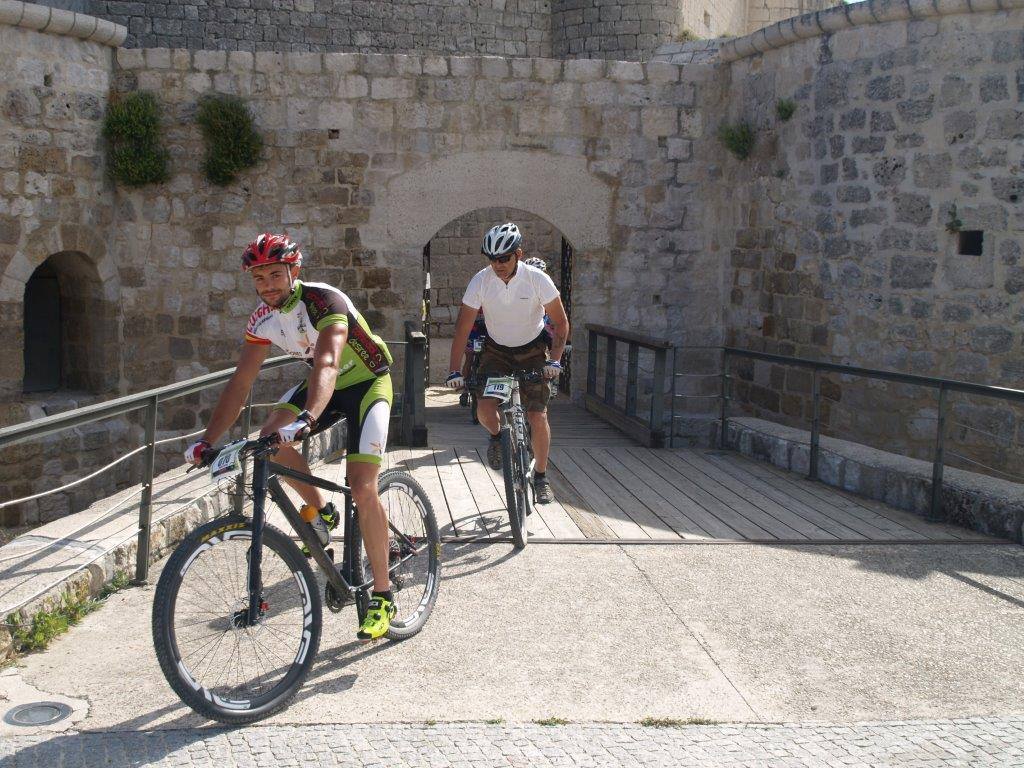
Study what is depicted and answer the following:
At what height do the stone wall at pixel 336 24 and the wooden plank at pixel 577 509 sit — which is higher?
the stone wall at pixel 336 24

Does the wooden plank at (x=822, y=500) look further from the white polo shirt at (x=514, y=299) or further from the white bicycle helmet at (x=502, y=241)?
the white bicycle helmet at (x=502, y=241)

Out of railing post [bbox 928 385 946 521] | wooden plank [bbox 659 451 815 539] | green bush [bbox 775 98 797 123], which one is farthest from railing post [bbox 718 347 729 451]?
green bush [bbox 775 98 797 123]

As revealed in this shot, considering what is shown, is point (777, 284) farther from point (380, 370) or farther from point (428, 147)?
point (380, 370)

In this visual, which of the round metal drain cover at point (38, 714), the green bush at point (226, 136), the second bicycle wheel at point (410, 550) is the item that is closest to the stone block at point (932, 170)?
the green bush at point (226, 136)

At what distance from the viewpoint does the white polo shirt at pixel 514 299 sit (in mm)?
6039

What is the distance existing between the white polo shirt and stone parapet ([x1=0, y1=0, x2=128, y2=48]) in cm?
575

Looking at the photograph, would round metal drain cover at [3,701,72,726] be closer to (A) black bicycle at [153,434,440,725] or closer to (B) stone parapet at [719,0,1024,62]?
(A) black bicycle at [153,434,440,725]

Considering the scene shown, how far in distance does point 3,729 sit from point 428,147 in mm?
8354

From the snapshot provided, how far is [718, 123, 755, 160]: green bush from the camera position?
11.1m

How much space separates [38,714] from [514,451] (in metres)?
2.79

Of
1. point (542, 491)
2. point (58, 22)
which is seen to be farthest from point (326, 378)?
point (58, 22)

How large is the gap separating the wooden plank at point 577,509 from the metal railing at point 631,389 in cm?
138

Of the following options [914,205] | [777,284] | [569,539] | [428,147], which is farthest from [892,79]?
[569,539]

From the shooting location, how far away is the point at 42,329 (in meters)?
11.1
